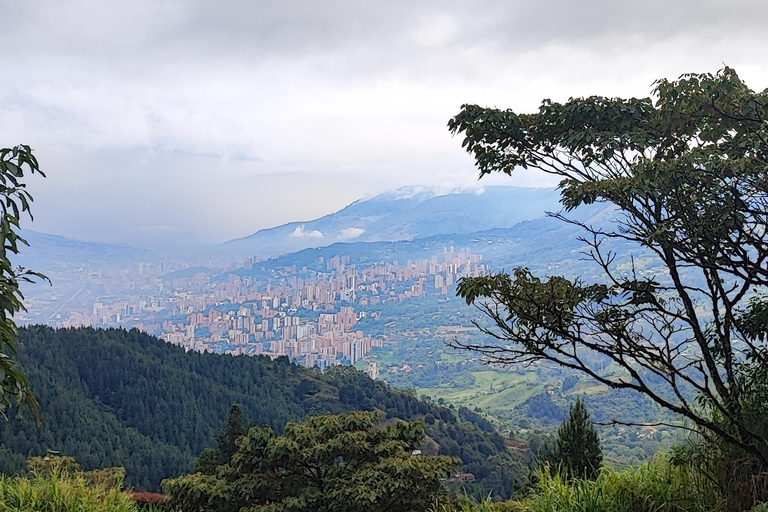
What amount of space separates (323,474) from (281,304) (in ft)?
371

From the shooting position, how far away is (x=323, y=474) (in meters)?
5.49

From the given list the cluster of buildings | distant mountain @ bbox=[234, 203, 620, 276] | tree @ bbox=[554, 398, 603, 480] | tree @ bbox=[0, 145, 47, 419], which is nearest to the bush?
tree @ bbox=[0, 145, 47, 419]

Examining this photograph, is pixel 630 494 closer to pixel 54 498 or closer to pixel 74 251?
pixel 54 498

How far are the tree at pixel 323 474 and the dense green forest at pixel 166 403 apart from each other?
2362 cm

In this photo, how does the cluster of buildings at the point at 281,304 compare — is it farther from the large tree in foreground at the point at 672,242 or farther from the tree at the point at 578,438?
the large tree in foreground at the point at 672,242

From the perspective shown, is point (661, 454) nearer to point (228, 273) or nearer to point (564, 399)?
point (564, 399)

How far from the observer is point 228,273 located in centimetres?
15512

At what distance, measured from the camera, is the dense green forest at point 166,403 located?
3017 cm

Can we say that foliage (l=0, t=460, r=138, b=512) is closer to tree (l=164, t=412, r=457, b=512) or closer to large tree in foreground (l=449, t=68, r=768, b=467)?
tree (l=164, t=412, r=457, b=512)

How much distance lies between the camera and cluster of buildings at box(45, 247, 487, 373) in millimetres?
92500

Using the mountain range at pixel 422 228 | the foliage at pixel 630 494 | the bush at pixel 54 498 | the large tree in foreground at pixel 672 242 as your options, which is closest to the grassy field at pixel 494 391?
the foliage at pixel 630 494

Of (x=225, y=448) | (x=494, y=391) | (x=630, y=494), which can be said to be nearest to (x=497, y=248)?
(x=494, y=391)

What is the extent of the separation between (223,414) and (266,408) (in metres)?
2.69

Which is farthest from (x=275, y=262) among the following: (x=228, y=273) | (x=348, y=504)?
(x=348, y=504)
